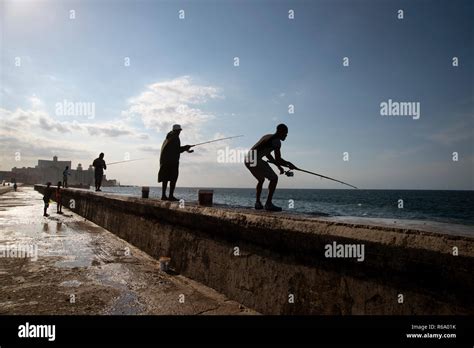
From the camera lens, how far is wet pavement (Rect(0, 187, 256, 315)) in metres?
2.88

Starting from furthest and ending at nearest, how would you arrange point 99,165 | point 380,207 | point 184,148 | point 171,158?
1. point 380,207
2. point 99,165
3. point 184,148
4. point 171,158

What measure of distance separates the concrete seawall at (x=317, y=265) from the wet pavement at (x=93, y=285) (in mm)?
326

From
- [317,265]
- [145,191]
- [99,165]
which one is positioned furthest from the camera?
[99,165]

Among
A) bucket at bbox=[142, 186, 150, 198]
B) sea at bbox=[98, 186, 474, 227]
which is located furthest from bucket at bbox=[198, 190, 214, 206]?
bucket at bbox=[142, 186, 150, 198]

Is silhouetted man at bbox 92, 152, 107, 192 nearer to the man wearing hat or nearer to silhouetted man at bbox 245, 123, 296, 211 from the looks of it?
the man wearing hat

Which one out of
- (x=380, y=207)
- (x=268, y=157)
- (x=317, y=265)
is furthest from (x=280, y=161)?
(x=380, y=207)

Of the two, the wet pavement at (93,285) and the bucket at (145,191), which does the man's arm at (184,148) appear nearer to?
the bucket at (145,191)

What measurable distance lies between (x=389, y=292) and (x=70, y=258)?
4.97 metres

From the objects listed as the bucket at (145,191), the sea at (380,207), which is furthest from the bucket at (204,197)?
the bucket at (145,191)

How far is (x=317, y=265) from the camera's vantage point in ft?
7.71

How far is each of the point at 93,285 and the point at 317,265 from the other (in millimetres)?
2852

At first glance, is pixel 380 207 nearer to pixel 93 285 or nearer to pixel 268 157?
pixel 268 157

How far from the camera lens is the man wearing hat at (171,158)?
20.3 feet

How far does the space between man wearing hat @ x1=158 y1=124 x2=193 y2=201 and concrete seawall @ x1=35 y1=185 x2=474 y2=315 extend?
6.73 ft
